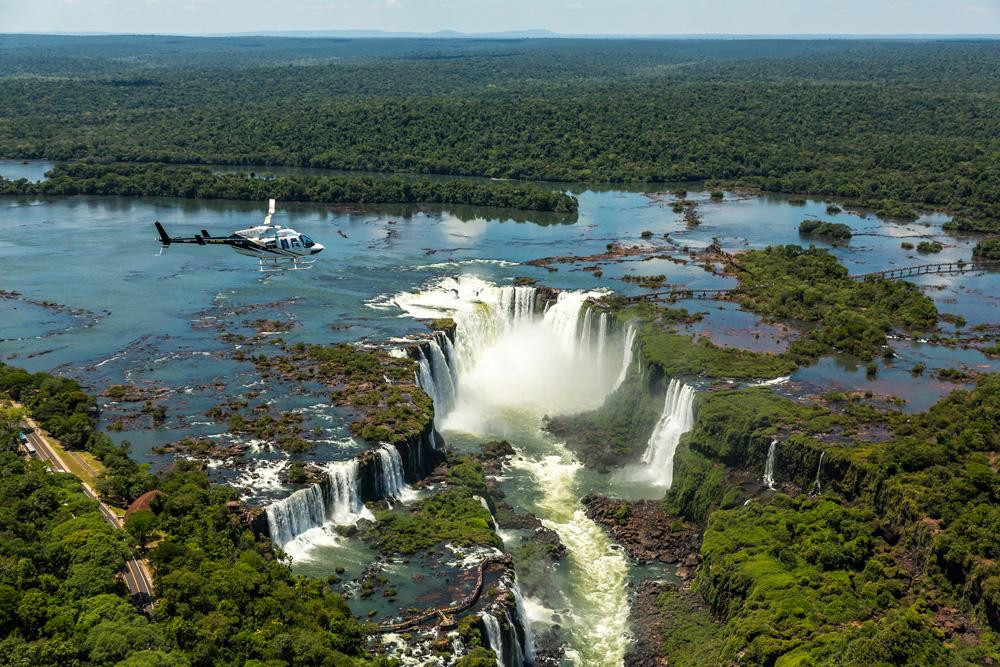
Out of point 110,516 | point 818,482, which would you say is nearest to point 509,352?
point 818,482

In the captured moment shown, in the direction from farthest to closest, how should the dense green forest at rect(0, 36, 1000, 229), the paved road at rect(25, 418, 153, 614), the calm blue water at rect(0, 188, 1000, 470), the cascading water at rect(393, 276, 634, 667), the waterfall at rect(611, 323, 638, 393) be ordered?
1. the dense green forest at rect(0, 36, 1000, 229)
2. the waterfall at rect(611, 323, 638, 393)
3. the calm blue water at rect(0, 188, 1000, 470)
4. the cascading water at rect(393, 276, 634, 667)
5. the paved road at rect(25, 418, 153, 614)

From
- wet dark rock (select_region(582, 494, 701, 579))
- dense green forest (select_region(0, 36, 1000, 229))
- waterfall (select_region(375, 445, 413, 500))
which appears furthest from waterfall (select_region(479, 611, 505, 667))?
dense green forest (select_region(0, 36, 1000, 229))

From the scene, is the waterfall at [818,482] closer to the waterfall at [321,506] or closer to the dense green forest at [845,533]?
the dense green forest at [845,533]

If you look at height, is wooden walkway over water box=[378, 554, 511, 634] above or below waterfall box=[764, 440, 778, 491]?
below

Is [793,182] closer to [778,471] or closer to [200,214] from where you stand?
[200,214]

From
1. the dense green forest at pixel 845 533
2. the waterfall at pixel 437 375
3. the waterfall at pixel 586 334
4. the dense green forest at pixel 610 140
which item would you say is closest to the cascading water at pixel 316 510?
the waterfall at pixel 437 375

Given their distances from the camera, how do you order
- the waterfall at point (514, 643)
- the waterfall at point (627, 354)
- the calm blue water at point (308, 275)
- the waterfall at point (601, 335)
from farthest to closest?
the waterfall at point (601, 335) < the waterfall at point (627, 354) < the calm blue water at point (308, 275) < the waterfall at point (514, 643)

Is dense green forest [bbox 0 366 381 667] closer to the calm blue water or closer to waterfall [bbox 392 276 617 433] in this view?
the calm blue water

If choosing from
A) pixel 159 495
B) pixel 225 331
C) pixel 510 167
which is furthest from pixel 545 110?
pixel 159 495
